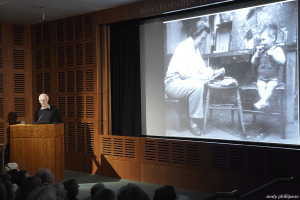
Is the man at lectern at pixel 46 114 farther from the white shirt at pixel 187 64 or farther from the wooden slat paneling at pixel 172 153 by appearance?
the white shirt at pixel 187 64

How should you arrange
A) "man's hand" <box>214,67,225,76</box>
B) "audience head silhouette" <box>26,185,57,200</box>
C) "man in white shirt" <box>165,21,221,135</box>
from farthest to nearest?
"man in white shirt" <box>165,21,221,135</box> < "man's hand" <box>214,67,225,76</box> < "audience head silhouette" <box>26,185,57,200</box>

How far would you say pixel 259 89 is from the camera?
6168 mm

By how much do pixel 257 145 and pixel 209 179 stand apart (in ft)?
3.21

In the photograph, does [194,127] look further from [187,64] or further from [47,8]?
[47,8]

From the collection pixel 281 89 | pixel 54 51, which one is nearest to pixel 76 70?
pixel 54 51

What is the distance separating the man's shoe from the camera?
6.91 metres

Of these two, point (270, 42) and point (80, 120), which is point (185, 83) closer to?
point (270, 42)

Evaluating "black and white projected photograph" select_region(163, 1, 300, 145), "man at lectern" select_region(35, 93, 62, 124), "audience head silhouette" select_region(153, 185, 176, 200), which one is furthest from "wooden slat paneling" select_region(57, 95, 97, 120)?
"audience head silhouette" select_region(153, 185, 176, 200)

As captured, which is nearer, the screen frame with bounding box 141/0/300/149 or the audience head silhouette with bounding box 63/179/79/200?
the audience head silhouette with bounding box 63/179/79/200

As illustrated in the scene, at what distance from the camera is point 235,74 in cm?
644

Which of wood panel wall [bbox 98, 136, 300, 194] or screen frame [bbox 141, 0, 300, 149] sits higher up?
screen frame [bbox 141, 0, 300, 149]

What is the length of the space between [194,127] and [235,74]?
121cm

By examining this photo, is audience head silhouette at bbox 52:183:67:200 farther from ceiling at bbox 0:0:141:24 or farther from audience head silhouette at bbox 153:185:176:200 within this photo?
ceiling at bbox 0:0:141:24

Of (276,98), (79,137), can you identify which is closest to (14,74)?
(79,137)
